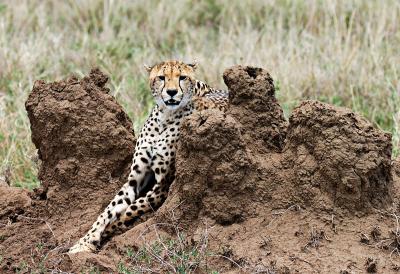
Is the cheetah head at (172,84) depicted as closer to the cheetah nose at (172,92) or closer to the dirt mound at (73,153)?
the cheetah nose at (172,92)

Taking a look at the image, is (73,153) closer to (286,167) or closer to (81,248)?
(81,248)

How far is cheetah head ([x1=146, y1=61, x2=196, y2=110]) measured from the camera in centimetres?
514

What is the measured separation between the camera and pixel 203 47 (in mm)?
9281

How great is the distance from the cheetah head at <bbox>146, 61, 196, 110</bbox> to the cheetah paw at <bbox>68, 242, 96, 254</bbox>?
0.88m

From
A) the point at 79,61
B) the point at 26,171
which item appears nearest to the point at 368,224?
the point at 26,171

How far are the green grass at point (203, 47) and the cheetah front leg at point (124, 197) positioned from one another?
1345 millimetres

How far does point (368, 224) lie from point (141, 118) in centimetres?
320

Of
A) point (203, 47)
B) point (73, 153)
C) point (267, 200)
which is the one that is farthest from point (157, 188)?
point (203, 47)

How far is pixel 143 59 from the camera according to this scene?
884cm

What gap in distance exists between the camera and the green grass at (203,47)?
7680 millimetres

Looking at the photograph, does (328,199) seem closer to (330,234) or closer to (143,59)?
(330,234)

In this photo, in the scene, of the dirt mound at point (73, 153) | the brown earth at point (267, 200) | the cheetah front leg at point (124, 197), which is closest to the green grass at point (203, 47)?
the dirt mound at point (73, 153)

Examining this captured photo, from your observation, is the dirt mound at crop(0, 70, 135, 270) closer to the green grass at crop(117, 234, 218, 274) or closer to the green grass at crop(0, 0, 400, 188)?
the green grass at crop(117, 234, 218, 274)

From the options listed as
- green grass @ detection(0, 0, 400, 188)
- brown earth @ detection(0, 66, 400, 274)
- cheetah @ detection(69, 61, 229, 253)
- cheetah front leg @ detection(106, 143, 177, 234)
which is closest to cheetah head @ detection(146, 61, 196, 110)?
cheetah @ detection(69, 61, 229, 253)
